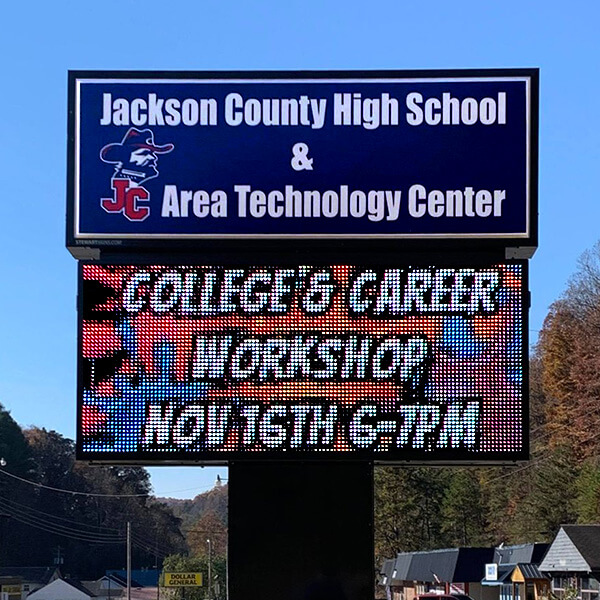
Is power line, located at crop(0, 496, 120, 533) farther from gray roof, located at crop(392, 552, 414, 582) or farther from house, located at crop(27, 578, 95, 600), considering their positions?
gray roof, located at crop(392, 552, 414, 582)

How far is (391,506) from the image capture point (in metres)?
107

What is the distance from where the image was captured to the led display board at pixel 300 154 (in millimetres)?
13695

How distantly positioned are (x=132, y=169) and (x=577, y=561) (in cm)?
3857

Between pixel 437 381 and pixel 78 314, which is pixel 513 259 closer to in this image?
pixel 437 381

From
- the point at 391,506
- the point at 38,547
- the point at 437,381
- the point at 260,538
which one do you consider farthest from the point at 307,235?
the point at 38,547

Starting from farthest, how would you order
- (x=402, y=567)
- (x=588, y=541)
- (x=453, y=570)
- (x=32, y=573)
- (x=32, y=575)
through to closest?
(x=32, y=573)
(x=32, y=575)
(x=402, y=567)
(x=453, y=570)
(x=588, y=541)

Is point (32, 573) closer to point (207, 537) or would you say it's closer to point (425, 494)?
point (207, 537)

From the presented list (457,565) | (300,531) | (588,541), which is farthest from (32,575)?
(300,531)

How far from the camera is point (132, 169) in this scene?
45.2ft

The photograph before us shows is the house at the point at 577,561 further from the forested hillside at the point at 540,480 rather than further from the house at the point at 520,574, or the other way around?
the forested hillside at the point at 540,480

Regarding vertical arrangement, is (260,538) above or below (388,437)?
below

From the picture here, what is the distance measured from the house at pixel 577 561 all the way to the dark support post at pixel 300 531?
3527cm

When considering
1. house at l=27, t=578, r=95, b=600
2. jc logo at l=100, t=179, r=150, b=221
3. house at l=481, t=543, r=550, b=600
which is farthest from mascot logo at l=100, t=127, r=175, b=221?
house at l=27, t=578, r=95, b=600

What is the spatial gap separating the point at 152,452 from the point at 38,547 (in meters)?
142
